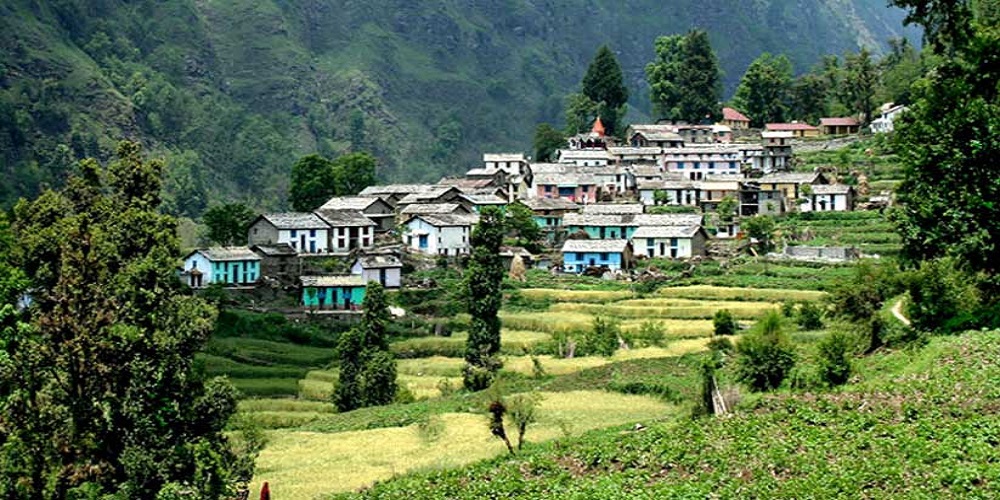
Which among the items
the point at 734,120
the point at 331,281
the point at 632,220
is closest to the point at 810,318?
the point at 331,281

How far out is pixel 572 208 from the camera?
86375 mm

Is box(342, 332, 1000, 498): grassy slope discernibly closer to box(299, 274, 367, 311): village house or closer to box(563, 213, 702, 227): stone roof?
box(299, 274, 367, 311): village house

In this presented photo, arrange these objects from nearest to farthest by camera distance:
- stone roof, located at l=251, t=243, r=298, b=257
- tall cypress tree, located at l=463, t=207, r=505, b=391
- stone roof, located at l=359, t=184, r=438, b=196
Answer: tall cypress tree, located at l=463, t=207, r=505, b=391
stone roof, located at l=251, t=243, r=298, b=257
stone roof, located at l=359, t=184, r=438, b=196

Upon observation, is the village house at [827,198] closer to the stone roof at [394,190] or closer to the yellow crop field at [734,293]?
the yellow crop field at [734,293]

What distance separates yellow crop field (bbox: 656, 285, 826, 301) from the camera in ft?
209

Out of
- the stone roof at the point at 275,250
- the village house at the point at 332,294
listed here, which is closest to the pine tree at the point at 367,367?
the village house at the point at 332,294

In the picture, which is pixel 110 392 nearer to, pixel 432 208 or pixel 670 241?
pixel 670 241

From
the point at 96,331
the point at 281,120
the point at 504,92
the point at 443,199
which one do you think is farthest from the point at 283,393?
the point at 504,92

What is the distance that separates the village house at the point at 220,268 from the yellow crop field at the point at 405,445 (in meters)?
26.3

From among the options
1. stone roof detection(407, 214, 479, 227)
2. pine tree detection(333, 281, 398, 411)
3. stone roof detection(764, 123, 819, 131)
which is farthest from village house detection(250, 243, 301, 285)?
stone roof detection(764, 123, 819, 131)

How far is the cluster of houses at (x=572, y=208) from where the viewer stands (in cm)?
7281

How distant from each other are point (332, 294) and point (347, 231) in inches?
424

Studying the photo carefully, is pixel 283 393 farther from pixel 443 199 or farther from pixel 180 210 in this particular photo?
pixel 180 210

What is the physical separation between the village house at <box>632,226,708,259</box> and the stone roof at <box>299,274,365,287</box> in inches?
629
